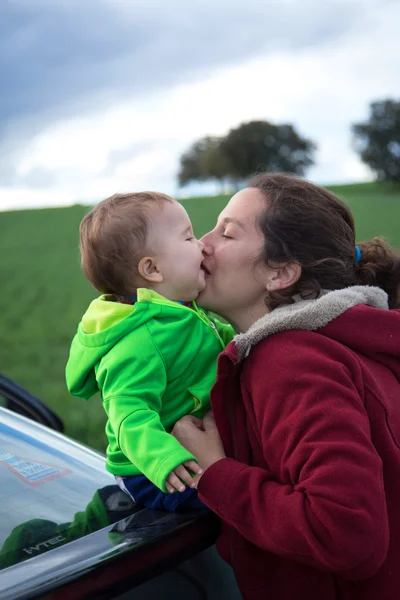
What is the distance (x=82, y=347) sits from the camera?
1.91m

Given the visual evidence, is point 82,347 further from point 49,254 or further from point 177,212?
point 49,254

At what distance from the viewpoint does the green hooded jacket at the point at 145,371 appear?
167 centimetres

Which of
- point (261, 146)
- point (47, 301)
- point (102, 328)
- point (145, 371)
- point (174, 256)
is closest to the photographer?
point (145, 371)

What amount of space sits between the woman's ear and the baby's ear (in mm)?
295

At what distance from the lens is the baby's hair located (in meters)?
1.97

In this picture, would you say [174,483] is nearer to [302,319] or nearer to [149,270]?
[302,319]

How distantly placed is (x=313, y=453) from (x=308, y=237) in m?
0.68

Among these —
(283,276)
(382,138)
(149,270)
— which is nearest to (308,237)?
(283,276)

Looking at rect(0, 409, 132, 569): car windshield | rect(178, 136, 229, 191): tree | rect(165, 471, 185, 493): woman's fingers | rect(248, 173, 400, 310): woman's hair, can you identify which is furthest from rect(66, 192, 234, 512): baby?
rect(178, 136, 229, 191): tree

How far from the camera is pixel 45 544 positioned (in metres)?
1.57

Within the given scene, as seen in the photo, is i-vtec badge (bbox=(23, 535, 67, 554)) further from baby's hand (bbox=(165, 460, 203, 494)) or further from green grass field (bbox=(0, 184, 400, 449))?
green grass field (bbox=(0, 184, 400, 449))

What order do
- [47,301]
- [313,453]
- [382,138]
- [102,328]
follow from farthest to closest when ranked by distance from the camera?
[382,138], [47,301], [102,328], [313,453]

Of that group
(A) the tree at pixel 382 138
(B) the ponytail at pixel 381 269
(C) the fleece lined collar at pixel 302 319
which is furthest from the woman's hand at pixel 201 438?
(A) the tree at pixel 382 138

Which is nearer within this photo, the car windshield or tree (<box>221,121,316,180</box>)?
the car windshield
